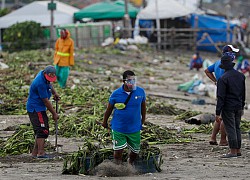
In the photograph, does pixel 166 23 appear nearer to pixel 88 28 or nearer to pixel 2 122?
pixel 88 28

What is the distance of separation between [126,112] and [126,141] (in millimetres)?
401

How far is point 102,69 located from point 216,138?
14484mm

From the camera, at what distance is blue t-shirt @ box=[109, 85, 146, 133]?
30.9ft

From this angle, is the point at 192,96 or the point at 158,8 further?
the point at 158,8

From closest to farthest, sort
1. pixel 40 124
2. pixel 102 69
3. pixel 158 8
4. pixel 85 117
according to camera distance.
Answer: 1. pixel 40 124
2. pixel 85 117
3. pixel 102 69
4. pixel 158 8

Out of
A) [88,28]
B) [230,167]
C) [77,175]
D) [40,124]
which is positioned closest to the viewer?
[77,175]

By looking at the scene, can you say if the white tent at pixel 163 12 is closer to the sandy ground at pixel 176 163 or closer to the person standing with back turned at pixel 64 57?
the person standing with back turned at pixel 64 57

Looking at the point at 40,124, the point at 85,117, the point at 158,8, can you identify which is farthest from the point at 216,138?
the point at 158,8

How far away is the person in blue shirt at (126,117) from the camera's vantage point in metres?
9.40

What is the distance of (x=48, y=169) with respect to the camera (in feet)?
32.1

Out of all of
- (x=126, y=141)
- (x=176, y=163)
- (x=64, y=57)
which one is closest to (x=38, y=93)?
(x=126, y=141)

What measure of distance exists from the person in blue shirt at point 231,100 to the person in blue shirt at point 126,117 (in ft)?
5.69

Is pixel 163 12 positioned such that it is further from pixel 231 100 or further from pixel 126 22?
pixel 231 100

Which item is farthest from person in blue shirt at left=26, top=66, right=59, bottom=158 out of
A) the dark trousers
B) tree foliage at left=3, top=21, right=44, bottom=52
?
tree foliage at left=3, top=21, right=44, bottom=52
